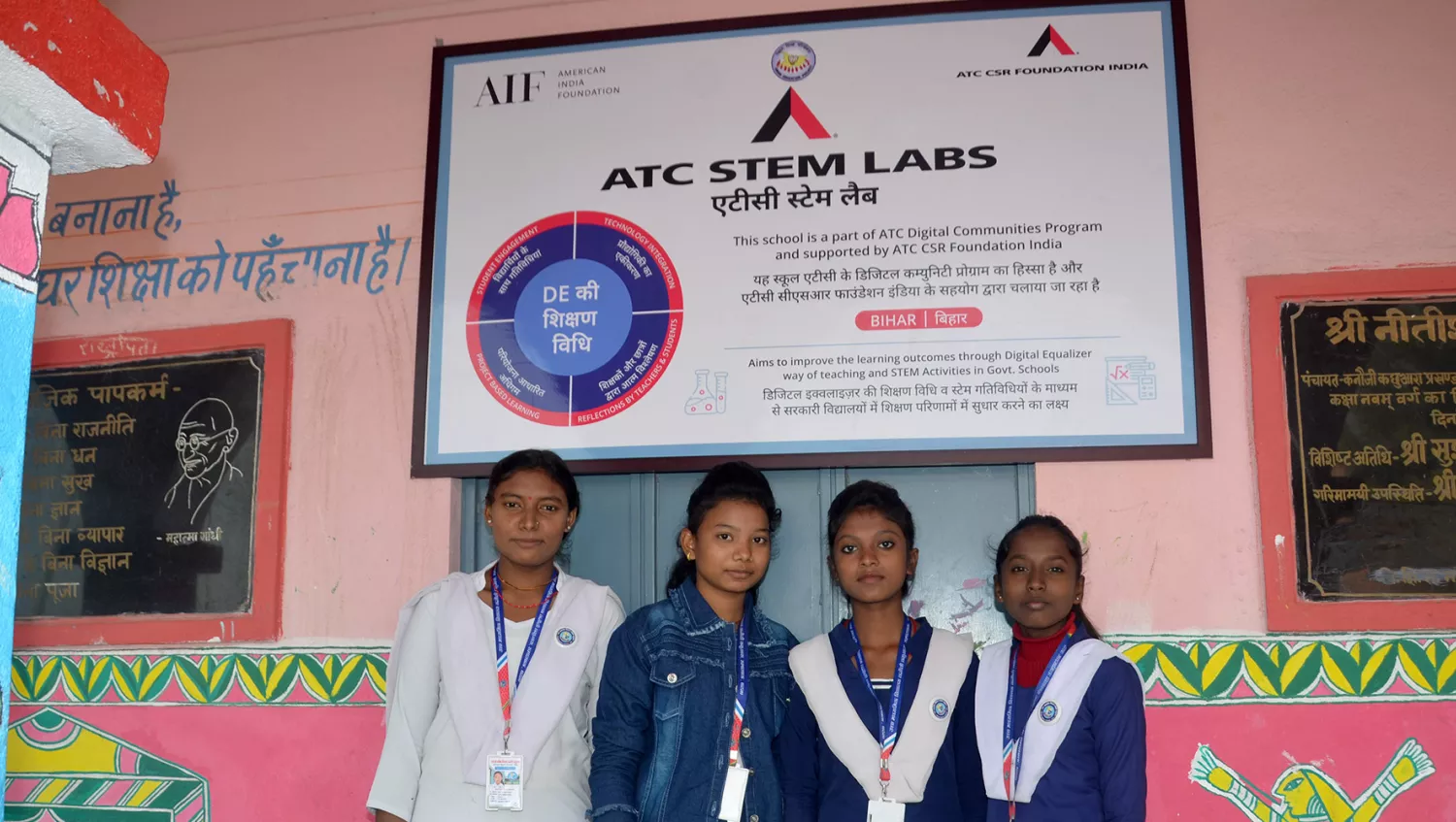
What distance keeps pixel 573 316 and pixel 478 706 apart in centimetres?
118

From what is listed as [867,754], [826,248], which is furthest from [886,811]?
[826,248]

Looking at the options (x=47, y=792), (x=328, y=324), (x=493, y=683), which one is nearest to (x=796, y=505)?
(x=493, y=683)

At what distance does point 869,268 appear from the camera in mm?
3057

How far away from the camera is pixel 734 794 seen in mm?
2188

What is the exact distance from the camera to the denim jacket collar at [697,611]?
2365 millimetres

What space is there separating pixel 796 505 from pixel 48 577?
2.29 meters

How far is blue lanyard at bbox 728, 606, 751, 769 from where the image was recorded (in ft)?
7.42

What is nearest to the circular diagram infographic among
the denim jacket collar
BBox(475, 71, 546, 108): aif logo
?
BBox(475, 71, 546, 108): aif logo

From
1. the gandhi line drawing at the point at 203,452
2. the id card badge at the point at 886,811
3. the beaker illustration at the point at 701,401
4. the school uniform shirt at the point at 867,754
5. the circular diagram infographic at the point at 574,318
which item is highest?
the circular diagram infographic at the point at 574,318

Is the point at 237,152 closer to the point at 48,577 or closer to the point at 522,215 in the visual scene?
the point at 522,215

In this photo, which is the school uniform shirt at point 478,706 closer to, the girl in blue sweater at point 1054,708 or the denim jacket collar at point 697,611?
the denim jacket collar at point 697,611

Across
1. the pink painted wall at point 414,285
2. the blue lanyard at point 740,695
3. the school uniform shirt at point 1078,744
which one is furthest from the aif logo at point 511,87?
the school uniform shirt at point 1078,744

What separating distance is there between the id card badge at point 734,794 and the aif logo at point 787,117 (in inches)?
70.3

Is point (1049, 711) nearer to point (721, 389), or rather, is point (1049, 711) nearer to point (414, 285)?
point (721, 389)
